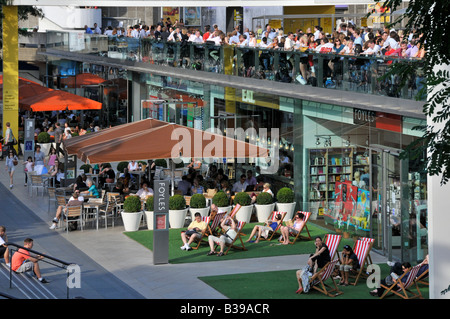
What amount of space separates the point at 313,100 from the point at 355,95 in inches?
60.3

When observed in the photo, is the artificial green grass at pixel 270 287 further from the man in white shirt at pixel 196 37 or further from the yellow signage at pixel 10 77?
the yellow signage at pixel 10 77

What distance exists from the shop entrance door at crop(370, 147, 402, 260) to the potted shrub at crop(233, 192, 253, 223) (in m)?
3.57

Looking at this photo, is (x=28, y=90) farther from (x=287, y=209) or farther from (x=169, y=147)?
(x=287, y=209)

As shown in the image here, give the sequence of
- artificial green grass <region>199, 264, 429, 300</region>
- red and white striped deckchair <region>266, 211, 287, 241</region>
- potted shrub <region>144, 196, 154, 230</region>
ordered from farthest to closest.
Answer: potted shrub <region>144, 196, 154, 230</region>, red and white striped deckchair <region>266, 211, 287, 241</region>, artificial green grass <region>199, 264, 429, 300</region>

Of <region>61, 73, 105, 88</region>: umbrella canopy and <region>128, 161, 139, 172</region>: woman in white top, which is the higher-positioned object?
<region>61, 73, 105, 88</region>: umbrella canopy

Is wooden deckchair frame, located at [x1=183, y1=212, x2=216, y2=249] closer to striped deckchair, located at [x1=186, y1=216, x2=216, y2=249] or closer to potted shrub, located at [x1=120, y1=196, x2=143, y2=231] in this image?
striped deckchair, located at [x1=186, y1=216, x2=216, y2=249]

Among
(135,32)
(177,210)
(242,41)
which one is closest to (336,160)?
(177,210)

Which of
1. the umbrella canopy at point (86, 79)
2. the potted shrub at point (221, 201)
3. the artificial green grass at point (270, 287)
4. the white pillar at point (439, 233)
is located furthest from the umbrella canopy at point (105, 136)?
the umbrella canopy at point (86, 79)

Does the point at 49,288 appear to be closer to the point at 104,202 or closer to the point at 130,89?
the point at 104,202

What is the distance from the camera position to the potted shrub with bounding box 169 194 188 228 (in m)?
21.8

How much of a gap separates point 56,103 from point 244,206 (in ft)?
44.9

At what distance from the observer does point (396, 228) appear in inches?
733

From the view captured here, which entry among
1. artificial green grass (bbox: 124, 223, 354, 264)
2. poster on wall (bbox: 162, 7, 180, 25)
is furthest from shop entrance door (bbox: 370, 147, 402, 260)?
poster on wall (bbox: 162, 7, 180, 25)

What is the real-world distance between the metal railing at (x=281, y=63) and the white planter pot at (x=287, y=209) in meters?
3.11
